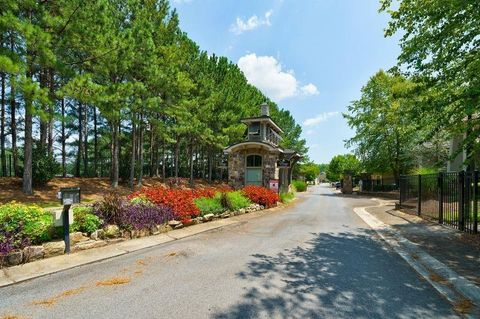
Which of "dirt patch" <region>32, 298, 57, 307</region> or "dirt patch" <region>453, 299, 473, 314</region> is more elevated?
"dirt patch" <region>453, 299, 473, 314</region>

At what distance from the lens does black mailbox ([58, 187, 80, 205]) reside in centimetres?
644

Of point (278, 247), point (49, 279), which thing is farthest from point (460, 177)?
point (49, 279)

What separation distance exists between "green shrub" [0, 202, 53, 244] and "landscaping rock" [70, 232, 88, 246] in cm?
47

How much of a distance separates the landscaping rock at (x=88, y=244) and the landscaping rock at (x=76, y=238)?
3.2 inches

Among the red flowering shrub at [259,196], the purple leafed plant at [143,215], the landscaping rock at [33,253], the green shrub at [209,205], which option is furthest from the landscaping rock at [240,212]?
the landscaping rock at [33,253]

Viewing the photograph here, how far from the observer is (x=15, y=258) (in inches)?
228

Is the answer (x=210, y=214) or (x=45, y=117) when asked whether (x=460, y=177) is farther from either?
(x=45, y=117)

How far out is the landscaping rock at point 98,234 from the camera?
739 centimetres

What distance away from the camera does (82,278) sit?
17.4ft

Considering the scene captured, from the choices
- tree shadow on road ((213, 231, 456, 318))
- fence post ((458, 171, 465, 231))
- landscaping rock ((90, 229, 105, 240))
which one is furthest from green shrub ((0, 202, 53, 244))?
fence post ((458, 171, 465, 231))

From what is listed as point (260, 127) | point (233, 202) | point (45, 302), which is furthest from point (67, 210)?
point (260, 127)

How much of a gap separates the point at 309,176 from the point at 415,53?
288 feet

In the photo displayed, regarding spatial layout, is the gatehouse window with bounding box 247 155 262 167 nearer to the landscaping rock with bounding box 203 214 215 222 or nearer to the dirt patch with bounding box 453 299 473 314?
the landscaping rock with bounding box 203 214 215 222

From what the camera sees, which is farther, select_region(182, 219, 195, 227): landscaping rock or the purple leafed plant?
select_region(182, 219, 195, 227): landscaping rock
